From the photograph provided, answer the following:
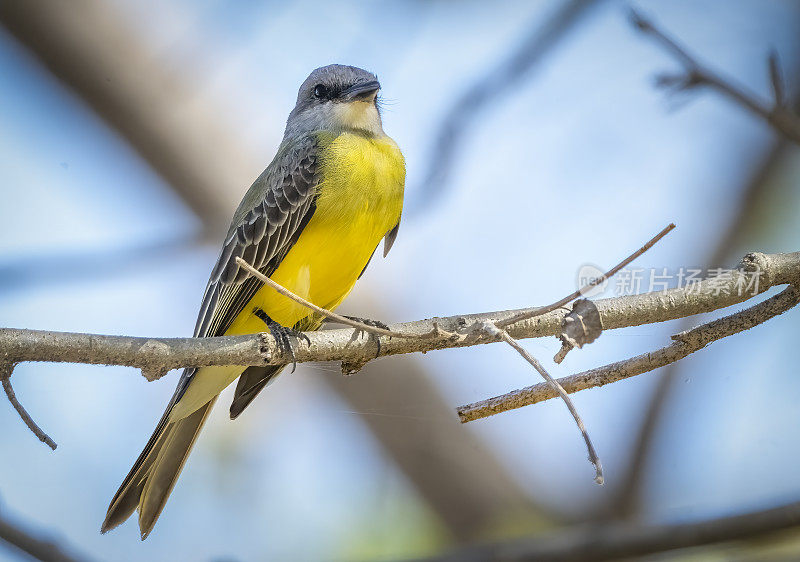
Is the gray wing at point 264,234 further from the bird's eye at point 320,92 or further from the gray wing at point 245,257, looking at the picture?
the bird's eye at point 320,92

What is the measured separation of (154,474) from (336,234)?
1.38m

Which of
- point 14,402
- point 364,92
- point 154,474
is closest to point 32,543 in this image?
point 14,402

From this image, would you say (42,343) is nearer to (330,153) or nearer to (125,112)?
(330,153)

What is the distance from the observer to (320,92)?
16.1ft

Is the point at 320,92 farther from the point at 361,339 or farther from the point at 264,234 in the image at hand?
the point at 361,339

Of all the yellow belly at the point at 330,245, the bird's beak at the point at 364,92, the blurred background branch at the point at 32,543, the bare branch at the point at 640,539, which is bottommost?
the bare branch at the point at 640,539

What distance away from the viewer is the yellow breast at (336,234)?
3914 mm

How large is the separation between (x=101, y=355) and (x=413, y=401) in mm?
2808

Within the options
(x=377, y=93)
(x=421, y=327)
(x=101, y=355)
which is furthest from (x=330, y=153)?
(x=101, y=355)

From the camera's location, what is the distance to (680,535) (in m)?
3.27

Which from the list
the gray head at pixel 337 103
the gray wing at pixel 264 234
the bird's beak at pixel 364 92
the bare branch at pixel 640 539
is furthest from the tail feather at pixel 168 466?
the bird's beak at pixel 364 92

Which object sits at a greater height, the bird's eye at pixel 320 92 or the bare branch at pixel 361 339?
the bird's eye at pixel 320 92

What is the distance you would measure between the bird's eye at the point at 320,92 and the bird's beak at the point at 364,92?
301 mm

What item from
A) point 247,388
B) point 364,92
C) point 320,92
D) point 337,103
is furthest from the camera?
point 320,92
